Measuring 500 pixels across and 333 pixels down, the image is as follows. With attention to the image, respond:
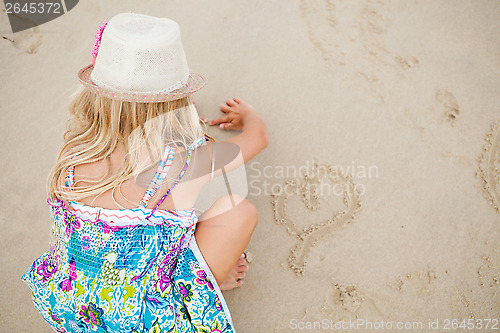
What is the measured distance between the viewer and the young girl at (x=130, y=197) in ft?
3.60

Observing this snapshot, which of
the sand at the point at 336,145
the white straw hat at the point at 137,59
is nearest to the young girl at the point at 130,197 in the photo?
the white straw hat at the point at 137,59

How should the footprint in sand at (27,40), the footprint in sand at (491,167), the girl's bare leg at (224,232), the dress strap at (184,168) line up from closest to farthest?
the dress strap at (184,168) → the girl's bare leg at (224,232) → the footprint in sand at (491,167) → the footprint in sand at (27,40)

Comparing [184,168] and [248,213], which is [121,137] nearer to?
[184,168]

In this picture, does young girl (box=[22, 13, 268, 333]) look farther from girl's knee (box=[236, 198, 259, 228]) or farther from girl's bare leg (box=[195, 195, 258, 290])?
girl's knee (box=[236, 198, 259, 228])

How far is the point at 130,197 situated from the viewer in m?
1.17

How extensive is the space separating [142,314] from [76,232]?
1.12 feet

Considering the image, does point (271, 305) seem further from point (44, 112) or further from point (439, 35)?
point (439, 35)

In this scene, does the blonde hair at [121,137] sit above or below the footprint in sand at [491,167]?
above

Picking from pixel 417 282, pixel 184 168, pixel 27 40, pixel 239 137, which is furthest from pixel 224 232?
pixel 27 40

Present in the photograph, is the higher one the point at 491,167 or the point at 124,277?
the point at 491,167

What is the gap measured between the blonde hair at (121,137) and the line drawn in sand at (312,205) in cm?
71

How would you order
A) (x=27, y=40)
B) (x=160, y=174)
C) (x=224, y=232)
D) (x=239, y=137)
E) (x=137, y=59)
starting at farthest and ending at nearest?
(x=27, y=40) → (x=239, y=137) → (x=224, y=232) → (x=160, y=174) → (x=137, y=59)

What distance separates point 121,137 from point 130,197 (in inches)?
7.7

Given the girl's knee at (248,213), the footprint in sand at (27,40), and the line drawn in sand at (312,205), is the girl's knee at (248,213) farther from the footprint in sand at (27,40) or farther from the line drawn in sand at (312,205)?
the footprint in sand at (27,40)
